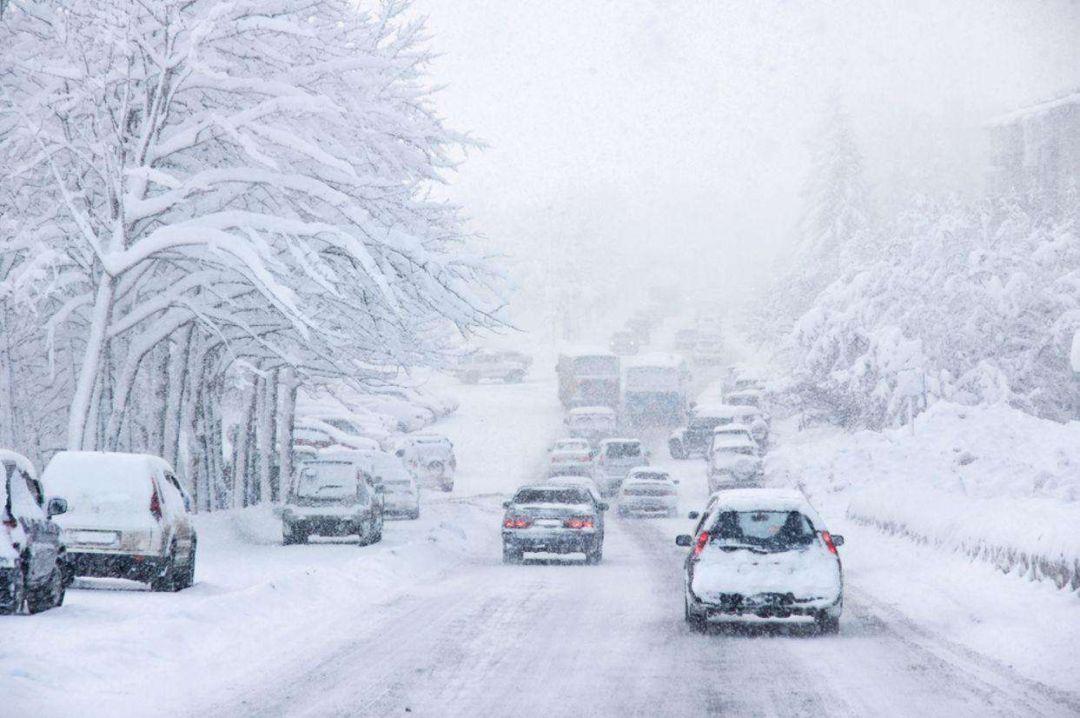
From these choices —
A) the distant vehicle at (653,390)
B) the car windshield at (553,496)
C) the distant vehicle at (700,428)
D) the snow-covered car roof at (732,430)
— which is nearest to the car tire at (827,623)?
the car windshield at (553,496)

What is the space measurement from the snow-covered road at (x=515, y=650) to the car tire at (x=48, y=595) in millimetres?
258

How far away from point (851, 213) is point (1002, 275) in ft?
164

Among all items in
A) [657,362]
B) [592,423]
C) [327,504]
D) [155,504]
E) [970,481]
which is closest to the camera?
[155,504]

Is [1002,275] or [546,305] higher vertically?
[546,305]

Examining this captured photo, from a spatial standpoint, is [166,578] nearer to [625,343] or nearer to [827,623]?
[827,623]

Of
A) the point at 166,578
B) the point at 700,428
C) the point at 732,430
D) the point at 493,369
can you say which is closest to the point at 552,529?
the point at 166,578

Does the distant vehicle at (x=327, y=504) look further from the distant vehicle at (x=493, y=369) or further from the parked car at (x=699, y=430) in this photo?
the distant vehicle at (x=493, y=369)

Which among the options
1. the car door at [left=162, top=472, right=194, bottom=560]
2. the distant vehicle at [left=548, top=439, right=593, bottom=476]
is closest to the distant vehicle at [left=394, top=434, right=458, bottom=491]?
the distant vehicle at [left=548, top=439, right=593, bottom=476]

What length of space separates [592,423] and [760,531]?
4807 cm

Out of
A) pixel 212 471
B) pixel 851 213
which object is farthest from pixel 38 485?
pixel 851 213

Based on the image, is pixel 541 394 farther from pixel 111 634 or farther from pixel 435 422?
pixel 111 634

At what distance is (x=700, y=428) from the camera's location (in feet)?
202

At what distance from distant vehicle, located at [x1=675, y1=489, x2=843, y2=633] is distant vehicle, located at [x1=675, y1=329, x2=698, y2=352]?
91.5 metres

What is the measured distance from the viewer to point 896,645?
14664 mm
